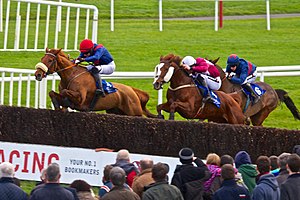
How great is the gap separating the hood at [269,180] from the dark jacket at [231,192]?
0.83 ft

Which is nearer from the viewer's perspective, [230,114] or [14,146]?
[14,146]

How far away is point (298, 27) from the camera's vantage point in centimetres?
2772

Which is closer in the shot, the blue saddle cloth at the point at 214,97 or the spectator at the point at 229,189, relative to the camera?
the spectator at the point at 229,189

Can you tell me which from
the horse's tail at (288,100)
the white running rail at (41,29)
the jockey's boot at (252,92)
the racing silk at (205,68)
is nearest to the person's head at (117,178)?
the racing silk at (205,68)

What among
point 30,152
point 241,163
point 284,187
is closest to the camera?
point 284,187

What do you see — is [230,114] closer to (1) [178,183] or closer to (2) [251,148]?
(2) [251,148]

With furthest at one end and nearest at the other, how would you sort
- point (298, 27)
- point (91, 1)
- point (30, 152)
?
point (91, 1) < point (298, 27) < point (30, 152)

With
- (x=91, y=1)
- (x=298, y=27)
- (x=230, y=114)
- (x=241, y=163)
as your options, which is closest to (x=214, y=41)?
(x=298, y=27)

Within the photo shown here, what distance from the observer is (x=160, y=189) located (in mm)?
9734

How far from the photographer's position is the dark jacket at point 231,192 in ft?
32.1

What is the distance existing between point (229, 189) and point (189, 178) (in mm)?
724

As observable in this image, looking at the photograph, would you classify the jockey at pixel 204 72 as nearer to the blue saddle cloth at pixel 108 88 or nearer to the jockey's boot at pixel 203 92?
the jockey's boot at pixel 203 92

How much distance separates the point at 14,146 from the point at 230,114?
3.79 meters

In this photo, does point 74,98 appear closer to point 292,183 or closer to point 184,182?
point 184,182
